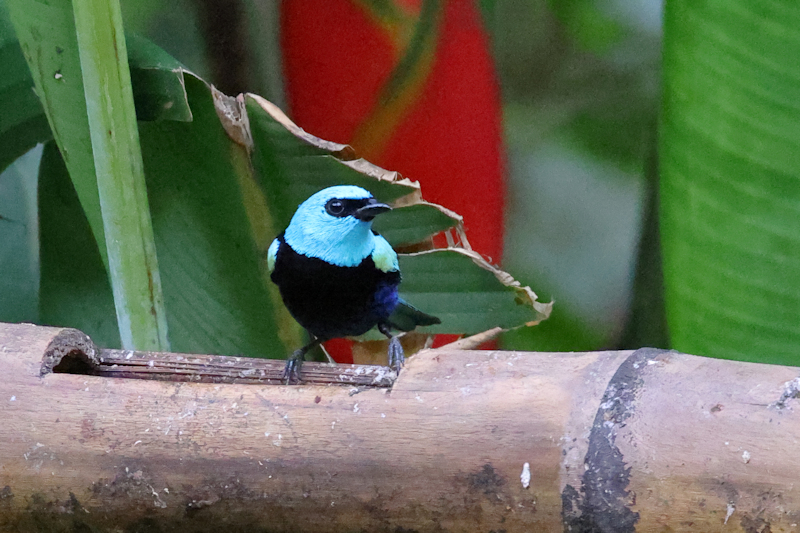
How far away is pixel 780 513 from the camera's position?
1.73 feet

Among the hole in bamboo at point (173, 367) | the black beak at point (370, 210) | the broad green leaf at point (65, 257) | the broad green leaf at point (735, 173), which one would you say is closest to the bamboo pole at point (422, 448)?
the hole in bamboo at point (173, 367)

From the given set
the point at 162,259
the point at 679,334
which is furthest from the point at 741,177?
the point at 162,259

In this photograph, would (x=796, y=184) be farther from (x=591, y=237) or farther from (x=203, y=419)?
(x=203, y=419)

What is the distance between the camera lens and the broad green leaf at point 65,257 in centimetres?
153

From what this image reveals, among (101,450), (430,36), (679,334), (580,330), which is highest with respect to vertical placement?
(430,36)

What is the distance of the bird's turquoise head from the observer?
109cm

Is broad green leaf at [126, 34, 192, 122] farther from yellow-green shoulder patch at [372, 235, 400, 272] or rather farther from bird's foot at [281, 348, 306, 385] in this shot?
bird's foot at [281, 348, 306, 385]

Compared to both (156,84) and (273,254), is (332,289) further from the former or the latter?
(156,84)

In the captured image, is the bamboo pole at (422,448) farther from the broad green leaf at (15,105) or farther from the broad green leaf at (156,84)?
the broad green leaf at (15,105)

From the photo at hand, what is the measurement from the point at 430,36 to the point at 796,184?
1026mm

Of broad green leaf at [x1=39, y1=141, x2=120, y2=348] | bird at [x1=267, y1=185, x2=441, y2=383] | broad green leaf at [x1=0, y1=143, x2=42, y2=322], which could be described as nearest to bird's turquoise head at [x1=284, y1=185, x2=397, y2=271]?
bird at [x1=267, y1=185, x2=441, y2=383]

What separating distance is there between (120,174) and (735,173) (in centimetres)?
106

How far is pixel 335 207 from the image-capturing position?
1.10 meters

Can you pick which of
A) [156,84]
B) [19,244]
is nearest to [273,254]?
[156,84]
